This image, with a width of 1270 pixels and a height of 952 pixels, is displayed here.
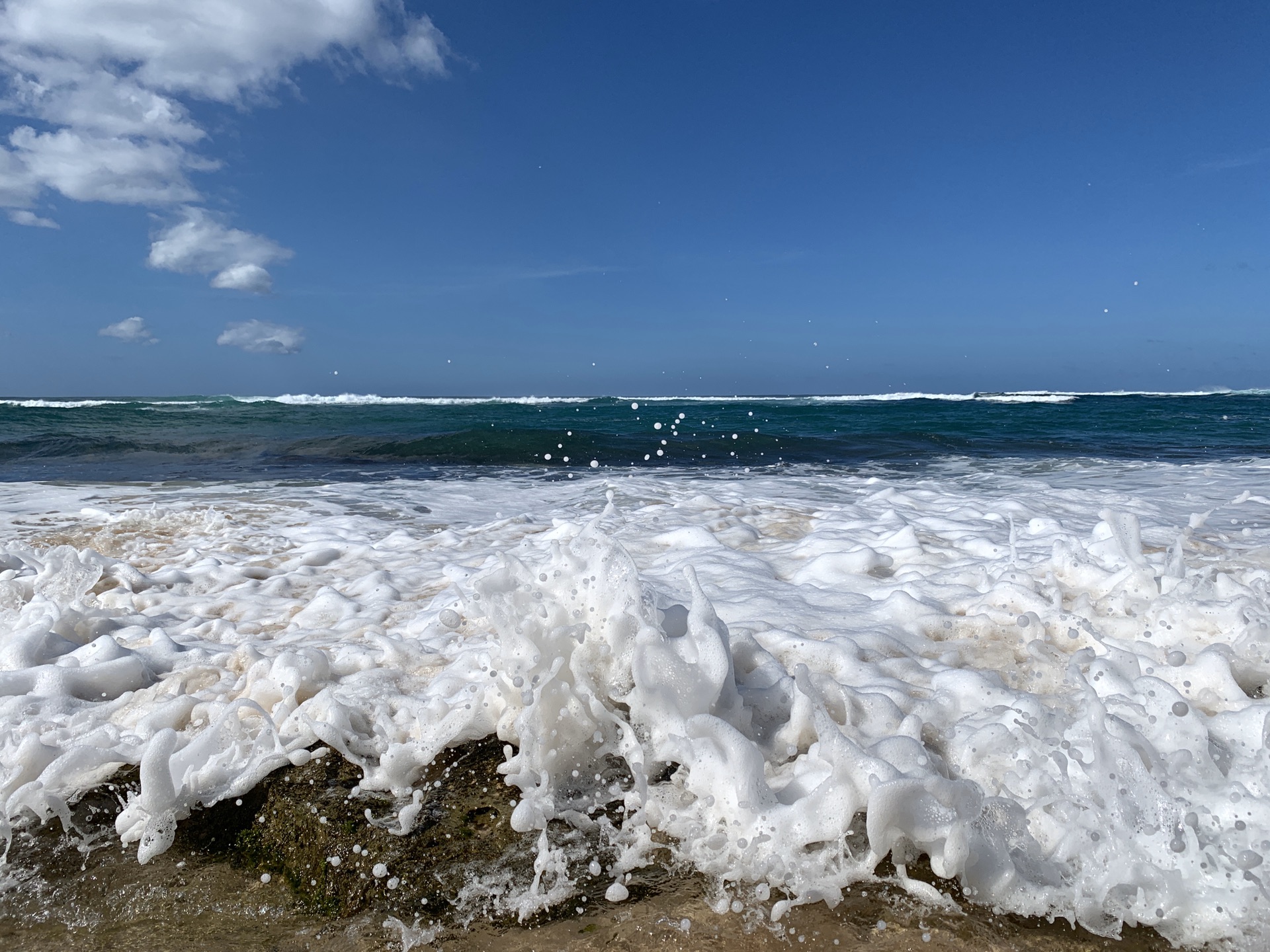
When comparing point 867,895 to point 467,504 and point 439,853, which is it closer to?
point 439,853

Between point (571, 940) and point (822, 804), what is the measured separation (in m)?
0.57

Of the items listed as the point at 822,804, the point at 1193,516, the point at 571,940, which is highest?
the point at 1193,516

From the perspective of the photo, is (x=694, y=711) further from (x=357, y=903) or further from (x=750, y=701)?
(x=357, y=903)

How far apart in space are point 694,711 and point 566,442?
34.6 ft

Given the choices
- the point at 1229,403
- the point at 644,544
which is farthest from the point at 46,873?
the point at 1229,403

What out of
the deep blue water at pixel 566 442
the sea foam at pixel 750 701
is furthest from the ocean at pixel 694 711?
the deep blue water at pixel 566 442

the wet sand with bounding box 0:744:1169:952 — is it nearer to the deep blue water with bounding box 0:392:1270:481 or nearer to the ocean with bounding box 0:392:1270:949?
the ocean with bounding box 0:392:1270:949

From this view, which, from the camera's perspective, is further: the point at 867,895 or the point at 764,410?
the point at 764,410

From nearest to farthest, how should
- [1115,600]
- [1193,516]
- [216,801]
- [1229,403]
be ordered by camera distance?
[216,801] → [1115,600] → [1193,516] → [1229,403]

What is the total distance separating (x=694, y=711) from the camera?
1.91 metres

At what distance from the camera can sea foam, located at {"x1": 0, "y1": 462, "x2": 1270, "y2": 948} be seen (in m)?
1.49

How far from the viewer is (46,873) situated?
5.07 feet

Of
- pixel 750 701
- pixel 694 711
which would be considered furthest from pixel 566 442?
pixel 694 711

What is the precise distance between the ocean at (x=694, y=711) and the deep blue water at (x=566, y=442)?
5200 millimetres
